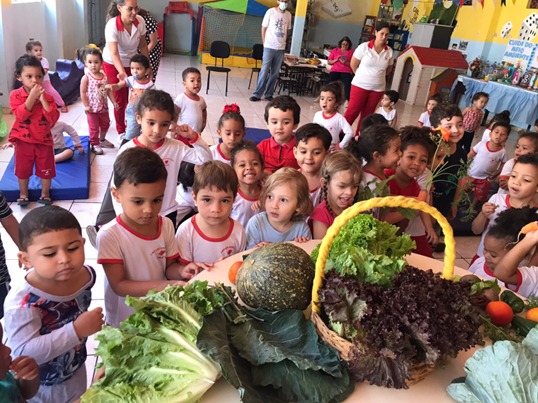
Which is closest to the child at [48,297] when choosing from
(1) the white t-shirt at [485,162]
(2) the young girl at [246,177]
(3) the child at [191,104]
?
(2) the young girl at [246,177]

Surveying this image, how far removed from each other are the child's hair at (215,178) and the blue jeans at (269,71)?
318 inches

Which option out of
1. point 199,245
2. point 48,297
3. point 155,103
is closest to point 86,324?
point 48,297

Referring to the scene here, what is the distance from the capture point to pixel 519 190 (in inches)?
116

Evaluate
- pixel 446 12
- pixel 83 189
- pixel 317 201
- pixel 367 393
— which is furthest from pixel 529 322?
pixel 446 12

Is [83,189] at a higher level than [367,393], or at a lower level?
lower

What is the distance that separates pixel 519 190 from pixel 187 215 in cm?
245

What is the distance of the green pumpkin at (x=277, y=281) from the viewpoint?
1.39 m

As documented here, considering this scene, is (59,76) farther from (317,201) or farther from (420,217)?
(420,217)

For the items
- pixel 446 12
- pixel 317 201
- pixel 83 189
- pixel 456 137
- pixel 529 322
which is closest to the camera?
pixel 529 322

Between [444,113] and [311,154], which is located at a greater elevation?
[444,113]

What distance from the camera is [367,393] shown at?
3.97ft

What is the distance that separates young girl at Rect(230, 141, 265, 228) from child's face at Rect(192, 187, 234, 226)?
58 centimetres

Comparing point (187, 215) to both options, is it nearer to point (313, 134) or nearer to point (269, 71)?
point (313, 134)

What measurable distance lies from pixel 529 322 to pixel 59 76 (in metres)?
8.08
